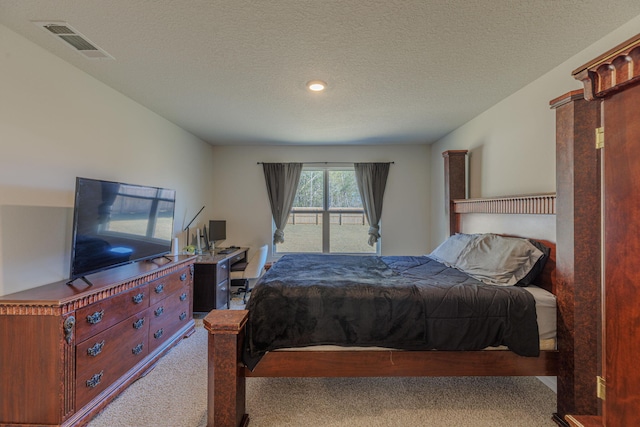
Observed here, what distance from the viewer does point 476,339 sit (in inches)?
68.1

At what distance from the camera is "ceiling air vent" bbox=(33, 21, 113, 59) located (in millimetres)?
1610

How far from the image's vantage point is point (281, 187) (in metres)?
4.52

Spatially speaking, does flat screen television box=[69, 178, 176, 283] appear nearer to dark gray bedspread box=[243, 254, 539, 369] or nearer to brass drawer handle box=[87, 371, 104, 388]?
brass drawer handle box=[87, 371, 104, 388]

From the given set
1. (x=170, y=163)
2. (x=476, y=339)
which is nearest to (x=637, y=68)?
(x=476, y=339)

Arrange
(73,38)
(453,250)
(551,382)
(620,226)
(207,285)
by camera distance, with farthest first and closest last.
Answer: (207,285)
(453,250)
(551,382)
(73,38)
(620,226)

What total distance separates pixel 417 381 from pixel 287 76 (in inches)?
105

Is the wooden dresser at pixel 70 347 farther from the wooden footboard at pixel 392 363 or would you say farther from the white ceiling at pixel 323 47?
the white ceiling at pixel 323 47

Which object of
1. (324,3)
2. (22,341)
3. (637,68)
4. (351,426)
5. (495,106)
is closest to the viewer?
(637,68)

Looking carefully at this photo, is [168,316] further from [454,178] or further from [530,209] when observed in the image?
[454,178]

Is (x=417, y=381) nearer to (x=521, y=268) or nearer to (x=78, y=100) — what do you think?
(x=521, y=268)

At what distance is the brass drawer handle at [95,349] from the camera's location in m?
1.71

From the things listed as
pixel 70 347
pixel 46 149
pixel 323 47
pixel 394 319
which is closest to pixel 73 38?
pixel 46 149

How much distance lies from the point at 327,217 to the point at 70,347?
11.8 ft

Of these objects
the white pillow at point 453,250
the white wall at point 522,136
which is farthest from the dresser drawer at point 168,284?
the white wall at point 522,136
